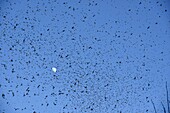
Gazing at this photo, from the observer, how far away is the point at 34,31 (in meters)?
1.70

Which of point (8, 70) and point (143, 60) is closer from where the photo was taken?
point (8, 70)

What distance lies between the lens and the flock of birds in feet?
5.45

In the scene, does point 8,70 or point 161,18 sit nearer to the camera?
point 8,70

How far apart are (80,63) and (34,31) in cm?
48

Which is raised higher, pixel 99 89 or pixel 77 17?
pixel 77 17

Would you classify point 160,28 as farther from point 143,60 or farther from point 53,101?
point 53,101

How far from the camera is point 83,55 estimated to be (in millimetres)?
1739

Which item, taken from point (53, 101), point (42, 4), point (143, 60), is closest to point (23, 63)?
point (53, 101)

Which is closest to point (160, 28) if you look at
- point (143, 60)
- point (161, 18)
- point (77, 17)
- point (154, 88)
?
point (161, 18)

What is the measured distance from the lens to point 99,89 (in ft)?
5.64

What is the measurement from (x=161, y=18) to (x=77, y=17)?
756mm

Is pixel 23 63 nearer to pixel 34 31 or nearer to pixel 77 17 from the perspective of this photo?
pixel 34 31

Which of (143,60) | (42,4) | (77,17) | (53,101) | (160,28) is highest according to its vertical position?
(42,4)

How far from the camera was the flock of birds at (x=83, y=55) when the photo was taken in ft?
5.45
